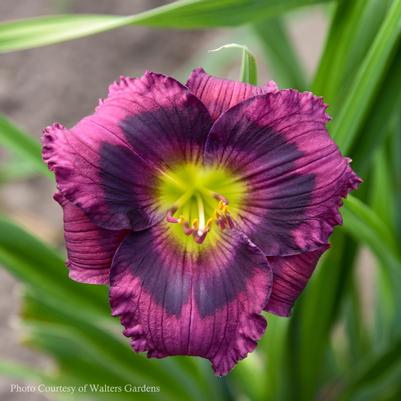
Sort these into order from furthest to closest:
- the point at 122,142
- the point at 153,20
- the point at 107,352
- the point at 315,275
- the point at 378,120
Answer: the point at 107,352
the point at 315,275
the point at 378,120
the point at 153,20
the point at 122,142

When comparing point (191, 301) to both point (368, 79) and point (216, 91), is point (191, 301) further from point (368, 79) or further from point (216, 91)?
point (368, 79)

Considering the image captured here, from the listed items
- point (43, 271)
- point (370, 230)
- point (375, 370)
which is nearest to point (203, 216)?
point (370, 230)

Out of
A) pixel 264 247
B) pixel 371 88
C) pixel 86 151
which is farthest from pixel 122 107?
pixel 371 88

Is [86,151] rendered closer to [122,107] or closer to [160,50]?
[122,107]

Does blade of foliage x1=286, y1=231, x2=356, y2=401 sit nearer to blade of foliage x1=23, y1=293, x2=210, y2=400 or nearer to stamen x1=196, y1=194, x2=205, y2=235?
blade of foliage x1=23, y1=293, x2=210, y2=400

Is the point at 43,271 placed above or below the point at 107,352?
above

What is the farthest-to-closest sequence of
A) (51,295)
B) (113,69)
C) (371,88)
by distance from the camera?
(113,69) < (51,295) < (371,88)
